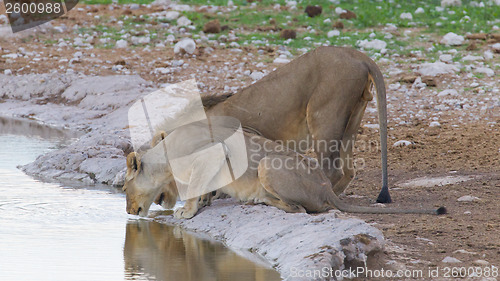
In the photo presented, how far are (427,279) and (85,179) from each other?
189 inches

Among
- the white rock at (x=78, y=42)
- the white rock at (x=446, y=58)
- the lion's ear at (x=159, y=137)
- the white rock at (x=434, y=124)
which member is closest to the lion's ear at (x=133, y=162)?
the lion's ear at (x=159, y=137)

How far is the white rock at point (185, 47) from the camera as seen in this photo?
1562 cm

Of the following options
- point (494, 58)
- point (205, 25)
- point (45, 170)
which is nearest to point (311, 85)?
point (45, 170)

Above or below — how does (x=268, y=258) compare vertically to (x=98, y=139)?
above

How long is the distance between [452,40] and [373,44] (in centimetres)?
145

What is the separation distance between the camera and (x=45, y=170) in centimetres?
944

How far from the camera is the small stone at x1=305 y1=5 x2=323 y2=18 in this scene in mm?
18391

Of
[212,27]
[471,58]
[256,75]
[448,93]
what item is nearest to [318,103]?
[448,93]

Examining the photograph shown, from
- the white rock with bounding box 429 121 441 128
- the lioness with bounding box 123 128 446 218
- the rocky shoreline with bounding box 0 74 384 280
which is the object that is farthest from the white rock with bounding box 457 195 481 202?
the white rock with bounding box 429 121 441 128

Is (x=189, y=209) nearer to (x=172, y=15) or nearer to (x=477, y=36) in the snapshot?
(x=477, y=36)

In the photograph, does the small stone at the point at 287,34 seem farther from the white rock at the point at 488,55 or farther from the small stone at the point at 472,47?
the white rock at the point at 488,55

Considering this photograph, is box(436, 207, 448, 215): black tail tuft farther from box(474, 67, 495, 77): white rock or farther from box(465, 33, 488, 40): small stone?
box(465, 33, 488, 40): small stone

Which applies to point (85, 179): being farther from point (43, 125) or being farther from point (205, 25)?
point (205, 25)

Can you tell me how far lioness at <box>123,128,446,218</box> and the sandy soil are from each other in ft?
1.43
